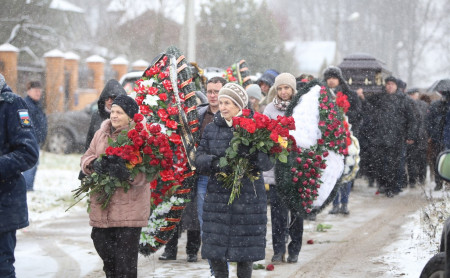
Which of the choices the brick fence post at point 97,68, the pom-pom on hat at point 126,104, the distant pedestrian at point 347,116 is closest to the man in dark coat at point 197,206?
the pom-pom on hat at point 126,104

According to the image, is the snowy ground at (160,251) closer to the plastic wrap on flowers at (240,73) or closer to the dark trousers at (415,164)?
the plastic wrap on flowers at (240,73)

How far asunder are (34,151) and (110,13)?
5069 cm

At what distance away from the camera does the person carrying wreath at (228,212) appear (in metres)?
5.83

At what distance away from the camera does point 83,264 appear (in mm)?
7770

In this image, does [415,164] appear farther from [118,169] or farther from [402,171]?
[118,169]

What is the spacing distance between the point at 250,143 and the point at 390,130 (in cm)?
869

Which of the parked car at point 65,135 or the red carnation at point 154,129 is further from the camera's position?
the parked car at point 65,135

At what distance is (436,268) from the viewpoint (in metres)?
4.65

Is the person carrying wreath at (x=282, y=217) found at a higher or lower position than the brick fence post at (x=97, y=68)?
lower

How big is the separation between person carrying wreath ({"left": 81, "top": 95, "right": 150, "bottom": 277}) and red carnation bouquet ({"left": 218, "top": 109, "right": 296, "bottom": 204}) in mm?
690

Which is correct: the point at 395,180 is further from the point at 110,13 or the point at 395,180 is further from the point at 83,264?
the point at 110,13

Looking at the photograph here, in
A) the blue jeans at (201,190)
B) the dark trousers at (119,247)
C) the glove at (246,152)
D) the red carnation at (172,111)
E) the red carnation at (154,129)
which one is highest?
the red carnation at (172,111)

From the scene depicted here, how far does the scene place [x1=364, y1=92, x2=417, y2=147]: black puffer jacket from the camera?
13898 millimetres

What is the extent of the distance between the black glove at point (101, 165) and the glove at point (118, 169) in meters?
0.04
